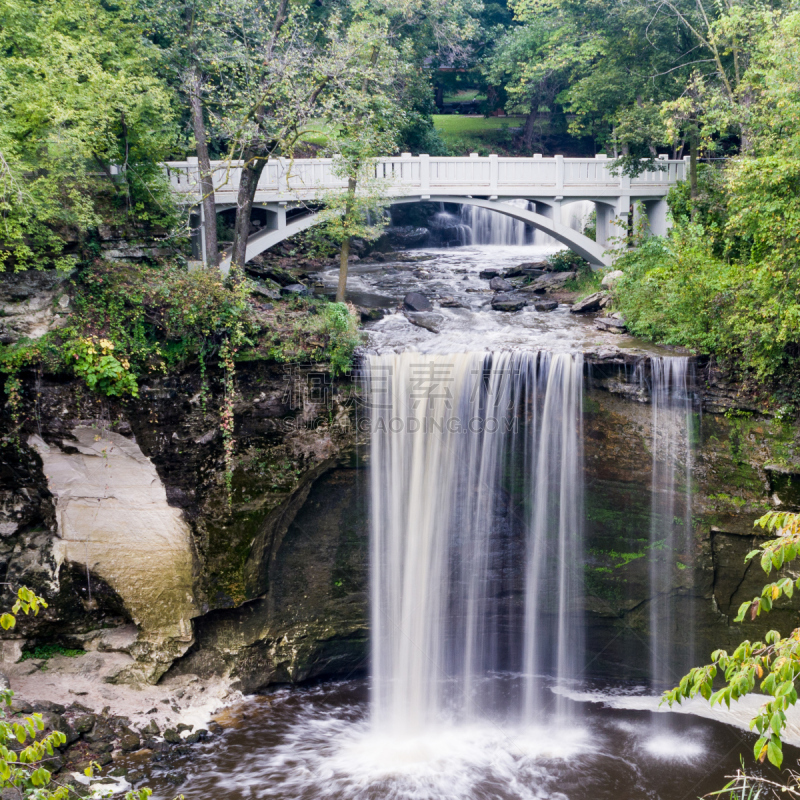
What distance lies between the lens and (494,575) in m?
13.8

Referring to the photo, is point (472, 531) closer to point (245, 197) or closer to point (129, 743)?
point (129, 743)

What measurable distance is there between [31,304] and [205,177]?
4290mm

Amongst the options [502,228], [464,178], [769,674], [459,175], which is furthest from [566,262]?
[769,674]

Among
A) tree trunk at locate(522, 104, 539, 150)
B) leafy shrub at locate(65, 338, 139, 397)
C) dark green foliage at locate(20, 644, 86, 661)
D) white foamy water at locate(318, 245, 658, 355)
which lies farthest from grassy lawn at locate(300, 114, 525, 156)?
dark green foliage at locate(20, 644, 86, 661)

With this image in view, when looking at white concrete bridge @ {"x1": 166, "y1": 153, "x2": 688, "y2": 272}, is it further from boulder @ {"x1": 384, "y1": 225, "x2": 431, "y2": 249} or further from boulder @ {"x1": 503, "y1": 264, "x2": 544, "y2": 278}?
boulder @ {"x1": 384, "y1": 225, "x2": 431, "y2": 249}

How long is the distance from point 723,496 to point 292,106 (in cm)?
1105

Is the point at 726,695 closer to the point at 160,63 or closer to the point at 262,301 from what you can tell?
the point at 262,301

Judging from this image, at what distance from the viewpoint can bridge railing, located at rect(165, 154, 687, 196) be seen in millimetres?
16188

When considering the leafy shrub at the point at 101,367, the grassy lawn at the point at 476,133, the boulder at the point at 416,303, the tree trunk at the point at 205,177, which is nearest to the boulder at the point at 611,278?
the boulder at the point at 416,303

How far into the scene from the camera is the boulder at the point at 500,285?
64.0ft

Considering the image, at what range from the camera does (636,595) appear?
535 inches

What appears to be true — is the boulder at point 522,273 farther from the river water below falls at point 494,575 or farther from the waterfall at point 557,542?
the waterfall at point 557,542

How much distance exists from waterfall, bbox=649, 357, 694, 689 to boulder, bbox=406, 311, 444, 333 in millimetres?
5117

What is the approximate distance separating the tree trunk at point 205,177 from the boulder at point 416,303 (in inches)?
197
